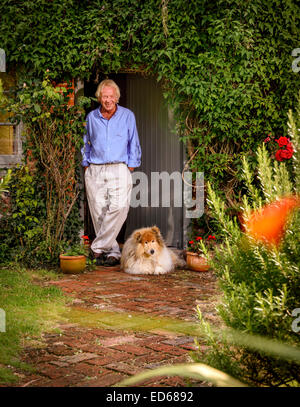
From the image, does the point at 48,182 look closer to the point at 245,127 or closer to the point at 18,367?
the point at 245,127

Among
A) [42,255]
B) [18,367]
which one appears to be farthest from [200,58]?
[18,367]

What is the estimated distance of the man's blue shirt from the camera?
743 cm

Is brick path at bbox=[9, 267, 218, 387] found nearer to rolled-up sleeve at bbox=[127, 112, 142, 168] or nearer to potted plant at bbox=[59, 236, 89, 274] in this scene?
potted plant at bbox=[59, 236, 89, 274]

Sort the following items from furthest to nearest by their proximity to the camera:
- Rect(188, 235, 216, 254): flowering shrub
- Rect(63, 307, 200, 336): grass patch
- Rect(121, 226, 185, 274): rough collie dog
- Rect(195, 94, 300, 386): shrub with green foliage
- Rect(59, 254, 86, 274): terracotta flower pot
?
Rect(188, 235, 216, 254): flowering shrub
Rect(121, 226, 185, 274): rough collie dog
Rect(59, 254, 86, 274): terracotta flower pot
Rect(63, 307, 200, 336): grass patch
Rect(195, 94, 300, 386): shrub with green foliage

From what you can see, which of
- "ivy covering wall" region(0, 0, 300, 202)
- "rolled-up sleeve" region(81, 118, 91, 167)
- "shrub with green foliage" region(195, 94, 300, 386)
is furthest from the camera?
"rolled-up sleeve" region(81, 118, 91, 167)

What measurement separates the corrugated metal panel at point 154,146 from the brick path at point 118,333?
235 centimetres

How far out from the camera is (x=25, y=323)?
4039mm

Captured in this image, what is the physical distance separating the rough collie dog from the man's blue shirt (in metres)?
1.31

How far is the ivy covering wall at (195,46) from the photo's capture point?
7129mm

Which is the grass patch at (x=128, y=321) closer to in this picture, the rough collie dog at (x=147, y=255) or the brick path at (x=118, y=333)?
the brick path at (x=118, y=333)

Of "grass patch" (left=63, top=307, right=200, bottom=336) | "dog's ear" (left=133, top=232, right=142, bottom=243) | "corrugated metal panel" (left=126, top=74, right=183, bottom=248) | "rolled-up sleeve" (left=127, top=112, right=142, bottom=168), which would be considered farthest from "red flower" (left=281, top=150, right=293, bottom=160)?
"grass patch" (left=63, top=307, right=200, bottom=336)

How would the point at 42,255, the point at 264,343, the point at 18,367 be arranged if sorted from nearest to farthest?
the point at 264,343, the point at 18,367, the point at 42,255

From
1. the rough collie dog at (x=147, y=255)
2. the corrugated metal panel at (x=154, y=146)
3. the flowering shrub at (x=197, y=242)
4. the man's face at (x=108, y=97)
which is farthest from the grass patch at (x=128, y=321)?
the corrugated metal panel at (x=154, y=146)

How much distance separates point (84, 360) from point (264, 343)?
2107 millimetres
